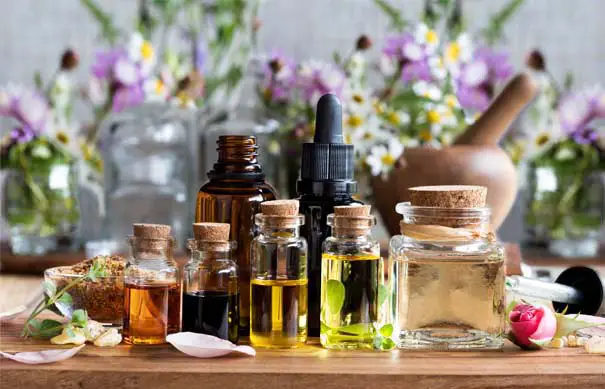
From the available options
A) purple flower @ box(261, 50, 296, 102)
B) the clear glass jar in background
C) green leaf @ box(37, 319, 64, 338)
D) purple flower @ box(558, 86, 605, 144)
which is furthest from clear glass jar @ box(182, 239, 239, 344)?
purple flower @ box(558, 86, 605, 144)

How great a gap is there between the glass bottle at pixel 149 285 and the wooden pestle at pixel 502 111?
0.49 meters

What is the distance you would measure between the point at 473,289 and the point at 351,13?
4.44ft

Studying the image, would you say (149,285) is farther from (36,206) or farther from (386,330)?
(36,206)

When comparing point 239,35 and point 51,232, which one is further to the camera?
point 239,35

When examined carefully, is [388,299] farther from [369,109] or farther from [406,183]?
[369,109]

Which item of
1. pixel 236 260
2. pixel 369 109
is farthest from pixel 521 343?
pixel 369 109

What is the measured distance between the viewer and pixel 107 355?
2.49 feet

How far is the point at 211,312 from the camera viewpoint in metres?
0.78

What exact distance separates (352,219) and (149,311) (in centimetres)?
18

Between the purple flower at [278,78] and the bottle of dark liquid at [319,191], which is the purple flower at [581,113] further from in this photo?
the bottle of dark liquid at [319,191]

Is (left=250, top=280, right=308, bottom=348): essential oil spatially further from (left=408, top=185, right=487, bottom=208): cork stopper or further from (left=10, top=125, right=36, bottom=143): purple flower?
(left=10, top=125, right=36, bottom=143): purple flower

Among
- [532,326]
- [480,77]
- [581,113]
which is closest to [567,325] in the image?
[532,326]

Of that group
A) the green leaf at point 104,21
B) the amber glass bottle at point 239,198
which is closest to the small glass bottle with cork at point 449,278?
the amber glass bottle at point 239,198

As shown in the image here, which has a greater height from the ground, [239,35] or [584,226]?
[239,35]
